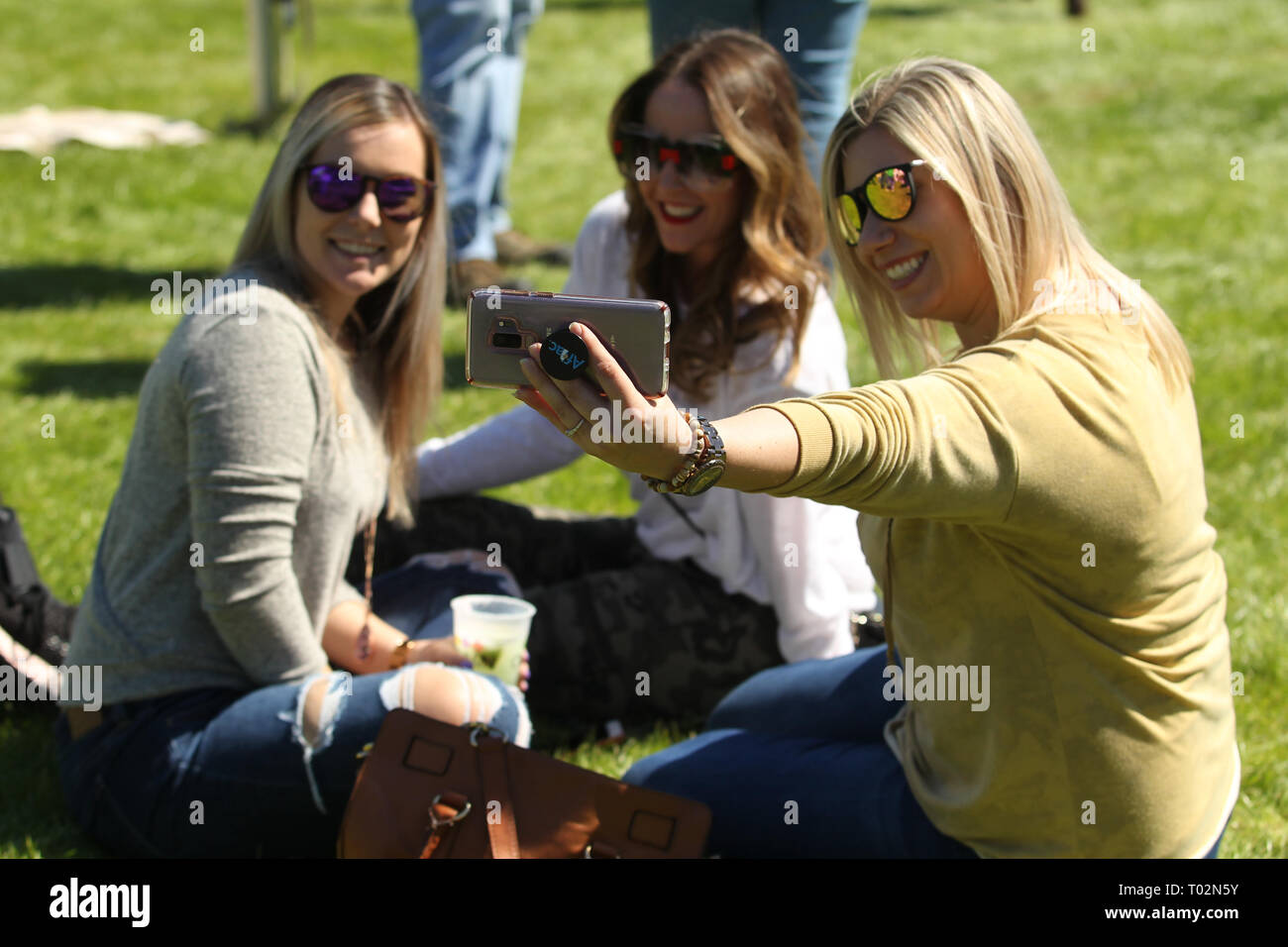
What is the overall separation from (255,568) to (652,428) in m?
1.26

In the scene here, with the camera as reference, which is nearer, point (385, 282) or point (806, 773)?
point (806, 773)

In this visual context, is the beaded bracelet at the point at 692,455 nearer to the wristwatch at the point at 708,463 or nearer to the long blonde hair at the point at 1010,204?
the wristwatch at the point at 708,463

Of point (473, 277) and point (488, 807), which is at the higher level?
point (473, 277)

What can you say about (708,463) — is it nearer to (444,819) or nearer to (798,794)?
(444,819)

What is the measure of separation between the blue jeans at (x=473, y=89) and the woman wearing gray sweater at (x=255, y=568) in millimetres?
2528

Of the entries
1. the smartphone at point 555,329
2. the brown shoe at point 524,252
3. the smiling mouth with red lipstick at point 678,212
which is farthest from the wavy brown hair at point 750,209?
the brown shoe at point 524,252

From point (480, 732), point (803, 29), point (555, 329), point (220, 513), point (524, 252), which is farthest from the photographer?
point (524, 252)

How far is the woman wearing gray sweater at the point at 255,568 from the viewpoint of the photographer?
270 cm

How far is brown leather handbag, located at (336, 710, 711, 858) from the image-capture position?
2.48 m

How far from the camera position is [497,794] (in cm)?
251

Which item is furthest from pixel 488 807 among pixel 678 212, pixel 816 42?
Result: pixel 816 42

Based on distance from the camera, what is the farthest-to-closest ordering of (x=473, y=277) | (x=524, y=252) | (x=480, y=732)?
(x=524, y=252), (x=473, y=277), (x=480, y=732)

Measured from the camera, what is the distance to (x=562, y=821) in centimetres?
253

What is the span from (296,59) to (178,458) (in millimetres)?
10800
